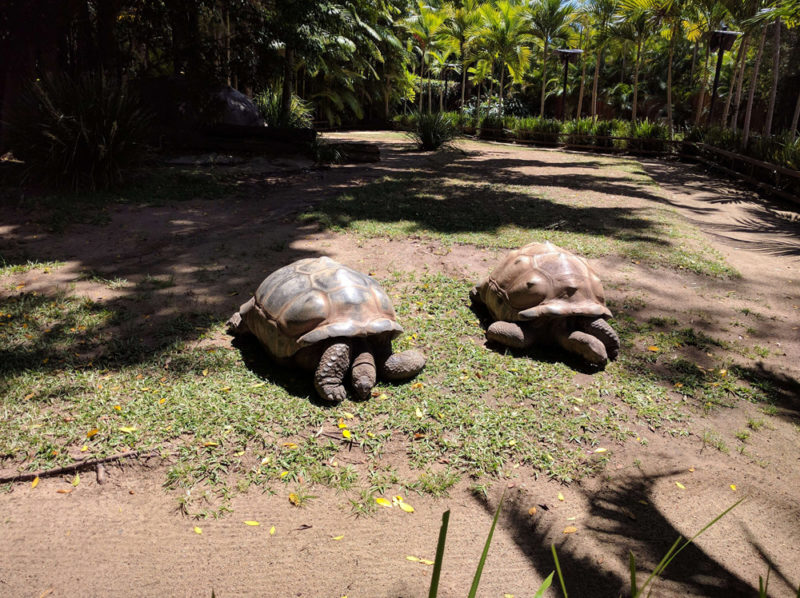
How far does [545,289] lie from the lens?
177 inches

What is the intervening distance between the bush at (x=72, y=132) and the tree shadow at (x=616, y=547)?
9.20 metres

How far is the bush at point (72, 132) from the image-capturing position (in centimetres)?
872

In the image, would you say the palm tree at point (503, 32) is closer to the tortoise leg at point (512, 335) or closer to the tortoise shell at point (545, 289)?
the tortoise shell at point (545, 289)

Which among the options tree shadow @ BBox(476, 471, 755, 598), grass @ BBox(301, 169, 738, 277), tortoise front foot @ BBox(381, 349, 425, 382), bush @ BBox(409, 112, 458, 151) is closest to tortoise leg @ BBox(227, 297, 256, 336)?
tortoise front foot @ BBox(381, 349, 425, 382)

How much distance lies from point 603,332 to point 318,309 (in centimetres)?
248

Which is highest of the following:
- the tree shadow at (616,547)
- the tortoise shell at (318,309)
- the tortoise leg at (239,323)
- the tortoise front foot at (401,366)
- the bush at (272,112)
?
the bush at (272,112)

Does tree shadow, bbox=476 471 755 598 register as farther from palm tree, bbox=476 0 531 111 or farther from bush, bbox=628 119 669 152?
palm tree, bbox=476 0 531 111

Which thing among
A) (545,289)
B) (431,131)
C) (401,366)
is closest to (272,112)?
(431,131)

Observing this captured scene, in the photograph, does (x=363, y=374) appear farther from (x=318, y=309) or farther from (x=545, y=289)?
(x=545, y=289)

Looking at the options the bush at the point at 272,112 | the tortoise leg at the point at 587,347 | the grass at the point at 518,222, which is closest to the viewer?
the tortoise leg at the point at 587,347

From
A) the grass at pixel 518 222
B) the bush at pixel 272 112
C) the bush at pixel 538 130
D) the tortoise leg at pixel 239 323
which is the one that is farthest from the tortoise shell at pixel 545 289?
the bush at pixel 538 130

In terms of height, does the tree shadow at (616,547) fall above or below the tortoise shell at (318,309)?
below

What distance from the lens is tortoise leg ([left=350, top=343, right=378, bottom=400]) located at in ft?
12.1

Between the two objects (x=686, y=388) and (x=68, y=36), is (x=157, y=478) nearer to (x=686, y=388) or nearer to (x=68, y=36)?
(x=686, y=388)
